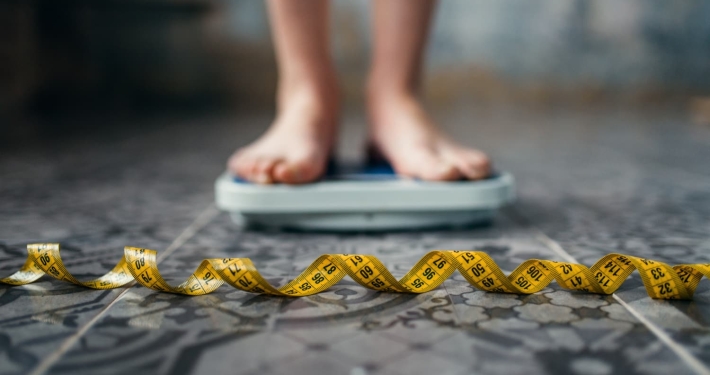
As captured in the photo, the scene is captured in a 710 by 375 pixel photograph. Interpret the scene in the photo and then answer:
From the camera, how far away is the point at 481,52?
3812 mm

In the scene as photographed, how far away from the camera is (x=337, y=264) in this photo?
0.66m

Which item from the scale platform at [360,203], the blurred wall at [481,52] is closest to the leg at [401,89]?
the scale platform at [360,203]

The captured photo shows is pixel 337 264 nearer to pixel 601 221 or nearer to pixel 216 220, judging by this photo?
pixel 216 220

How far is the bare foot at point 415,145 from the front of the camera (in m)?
0.95

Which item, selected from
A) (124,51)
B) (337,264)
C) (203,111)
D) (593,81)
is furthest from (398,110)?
(593,81)

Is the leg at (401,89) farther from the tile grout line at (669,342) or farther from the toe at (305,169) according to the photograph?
the tile grout line at (669,342)

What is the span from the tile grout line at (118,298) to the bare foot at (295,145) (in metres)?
0.09

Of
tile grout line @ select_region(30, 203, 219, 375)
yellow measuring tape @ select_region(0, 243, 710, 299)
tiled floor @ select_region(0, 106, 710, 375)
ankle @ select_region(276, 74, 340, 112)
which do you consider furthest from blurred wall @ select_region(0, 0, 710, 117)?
yellow measuring tape @ select_region(0, 243, 710, 299)

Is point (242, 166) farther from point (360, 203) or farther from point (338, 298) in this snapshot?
point (338, 298)

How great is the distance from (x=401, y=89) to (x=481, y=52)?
2807 millimetres

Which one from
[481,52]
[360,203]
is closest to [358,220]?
[360,203]

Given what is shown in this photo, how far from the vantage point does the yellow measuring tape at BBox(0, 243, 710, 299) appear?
2.08 feet

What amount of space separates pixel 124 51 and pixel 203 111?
21.9 inches

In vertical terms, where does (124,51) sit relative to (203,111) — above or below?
above
